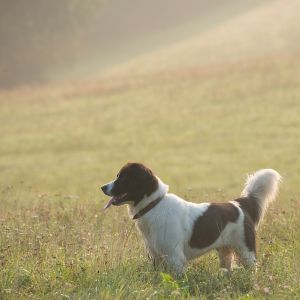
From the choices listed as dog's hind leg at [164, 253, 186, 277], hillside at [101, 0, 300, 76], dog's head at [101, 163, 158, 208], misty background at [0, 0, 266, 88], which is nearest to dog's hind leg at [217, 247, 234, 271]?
dog's hind leg at [164, 253, 186, 277]

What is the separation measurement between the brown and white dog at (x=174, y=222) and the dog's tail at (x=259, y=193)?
1.22 feet

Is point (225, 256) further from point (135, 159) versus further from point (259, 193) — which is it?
point (135, 159)

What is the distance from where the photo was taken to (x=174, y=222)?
7.12 metres

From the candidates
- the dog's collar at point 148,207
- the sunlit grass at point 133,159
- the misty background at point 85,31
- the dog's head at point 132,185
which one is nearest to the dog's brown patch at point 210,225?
the sunlit grass at point 133,159

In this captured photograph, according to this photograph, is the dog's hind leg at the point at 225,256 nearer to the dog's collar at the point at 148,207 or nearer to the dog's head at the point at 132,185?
the dog's collar at the point at 148,207

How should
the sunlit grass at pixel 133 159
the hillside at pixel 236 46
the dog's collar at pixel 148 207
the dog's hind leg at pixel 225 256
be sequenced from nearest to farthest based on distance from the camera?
the sunlit grass at pixel 133 159
the dog's collar at pixel 148 207
the dog's hind leg at pixel 225 256
the hillside at pixel 236 46

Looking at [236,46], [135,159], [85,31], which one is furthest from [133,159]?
[85,31]

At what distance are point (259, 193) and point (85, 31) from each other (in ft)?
189

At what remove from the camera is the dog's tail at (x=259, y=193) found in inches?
313

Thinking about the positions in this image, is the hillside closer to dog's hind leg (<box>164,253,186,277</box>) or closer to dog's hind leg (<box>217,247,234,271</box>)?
dog's hind leg (<box>217,247,234,271</box>)

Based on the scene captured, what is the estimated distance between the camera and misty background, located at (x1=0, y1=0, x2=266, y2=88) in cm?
5447

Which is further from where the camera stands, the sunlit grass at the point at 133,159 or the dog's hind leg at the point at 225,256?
the dog's hind leg at the point at 225,256

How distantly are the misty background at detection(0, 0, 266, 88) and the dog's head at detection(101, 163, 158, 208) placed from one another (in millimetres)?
46448

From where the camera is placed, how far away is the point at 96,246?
24.7 feet
